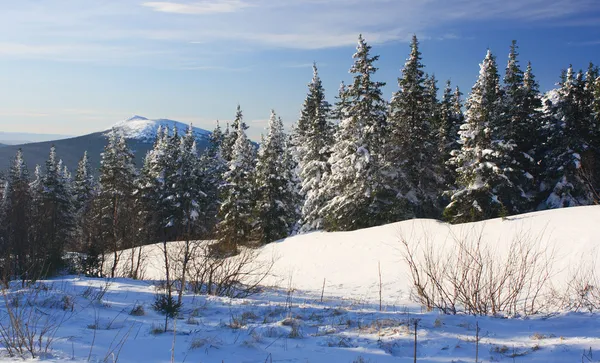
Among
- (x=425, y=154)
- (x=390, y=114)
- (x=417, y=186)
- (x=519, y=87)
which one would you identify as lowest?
(x=417, y=186)

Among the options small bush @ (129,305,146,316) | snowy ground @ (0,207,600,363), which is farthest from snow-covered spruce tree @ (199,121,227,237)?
small bush @ (129,305,146,316)

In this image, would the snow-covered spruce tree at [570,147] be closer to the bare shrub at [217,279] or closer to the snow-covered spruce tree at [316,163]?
the snow-covered spruce tree at [316,163]

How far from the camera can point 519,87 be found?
28.8 m

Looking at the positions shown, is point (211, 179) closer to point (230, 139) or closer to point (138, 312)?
point (230, 139)

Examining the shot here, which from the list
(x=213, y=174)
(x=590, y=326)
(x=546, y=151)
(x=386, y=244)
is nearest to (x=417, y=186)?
(x=386, y=244)

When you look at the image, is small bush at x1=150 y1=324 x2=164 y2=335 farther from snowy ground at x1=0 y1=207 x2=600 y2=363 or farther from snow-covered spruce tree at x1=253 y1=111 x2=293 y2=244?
snow-covered spruce tree at x1=253 y1=111 x2=293 y2=244

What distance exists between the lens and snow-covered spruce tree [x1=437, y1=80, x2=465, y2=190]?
30194 millimetres

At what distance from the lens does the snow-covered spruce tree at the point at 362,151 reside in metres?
24.2

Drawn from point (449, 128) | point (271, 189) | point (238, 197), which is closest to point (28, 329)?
point (271, 189)

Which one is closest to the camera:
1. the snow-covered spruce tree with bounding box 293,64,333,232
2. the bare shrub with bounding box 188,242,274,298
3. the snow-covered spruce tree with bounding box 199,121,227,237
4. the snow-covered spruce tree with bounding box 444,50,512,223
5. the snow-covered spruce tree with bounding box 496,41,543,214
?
the bare shrub with bounding box 188,242,274,298

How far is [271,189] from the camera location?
97.5ft

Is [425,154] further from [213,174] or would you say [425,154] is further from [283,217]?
[213,174]

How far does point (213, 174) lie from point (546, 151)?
31971 millimetres

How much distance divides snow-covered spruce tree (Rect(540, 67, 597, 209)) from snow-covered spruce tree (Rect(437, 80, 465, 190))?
653 centimetres
